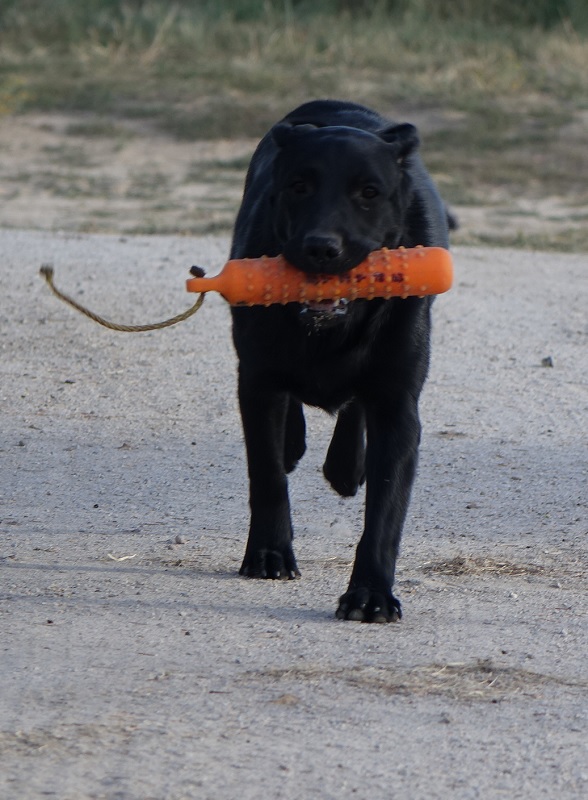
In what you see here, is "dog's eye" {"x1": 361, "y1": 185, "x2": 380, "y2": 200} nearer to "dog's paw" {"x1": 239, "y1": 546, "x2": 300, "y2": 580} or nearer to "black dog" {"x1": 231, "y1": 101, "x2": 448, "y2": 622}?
"black dog" {"x1": 231, "y1": 101, "x2": 448, "y2": 622}

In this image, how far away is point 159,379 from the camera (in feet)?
21.4

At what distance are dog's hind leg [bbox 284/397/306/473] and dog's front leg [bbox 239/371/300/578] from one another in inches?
30.2

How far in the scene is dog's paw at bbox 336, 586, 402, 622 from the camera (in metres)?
3.70

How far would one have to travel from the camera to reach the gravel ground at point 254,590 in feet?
9.23

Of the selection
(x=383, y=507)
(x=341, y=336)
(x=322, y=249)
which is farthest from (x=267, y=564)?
(x=322, y=249)

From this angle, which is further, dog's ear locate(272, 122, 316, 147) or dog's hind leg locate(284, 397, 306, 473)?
dog's hind leg locate(284, 397, 306, 473)

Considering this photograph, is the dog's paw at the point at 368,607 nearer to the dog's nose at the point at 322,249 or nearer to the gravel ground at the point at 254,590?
the gravel ground at the point at 254,590

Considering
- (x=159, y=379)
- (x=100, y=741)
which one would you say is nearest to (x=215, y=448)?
(x=159, y=379)

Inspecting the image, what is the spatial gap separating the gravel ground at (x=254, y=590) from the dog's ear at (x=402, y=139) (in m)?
1.20

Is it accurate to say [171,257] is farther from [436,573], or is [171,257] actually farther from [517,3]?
[517,3]

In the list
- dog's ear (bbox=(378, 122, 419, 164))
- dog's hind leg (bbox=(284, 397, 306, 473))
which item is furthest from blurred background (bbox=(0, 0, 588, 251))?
dog's ear (bbox=(378, 122, 419, 164))

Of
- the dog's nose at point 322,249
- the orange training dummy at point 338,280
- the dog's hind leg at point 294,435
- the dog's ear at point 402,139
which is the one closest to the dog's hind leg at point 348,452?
the dog's hind leg at point 294,435

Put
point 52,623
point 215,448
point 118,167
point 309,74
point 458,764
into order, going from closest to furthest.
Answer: point 458,764
point 52,623
point 215,448
point 118,167
point 309,74

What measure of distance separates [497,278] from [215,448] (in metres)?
3.64
